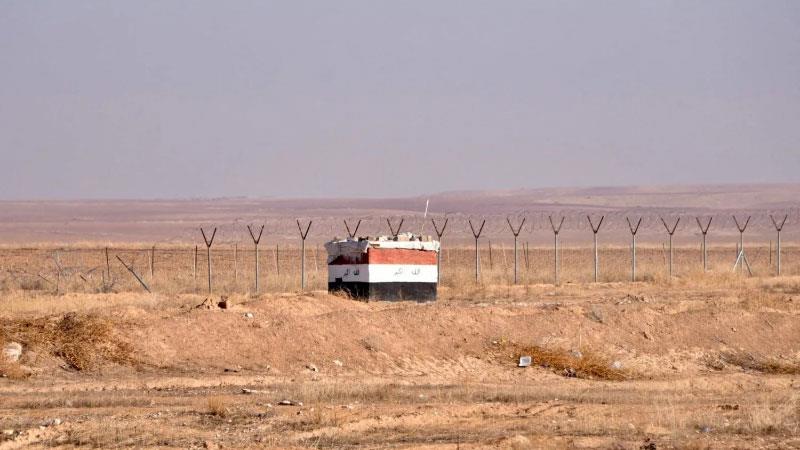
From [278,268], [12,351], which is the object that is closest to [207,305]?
[12,351]

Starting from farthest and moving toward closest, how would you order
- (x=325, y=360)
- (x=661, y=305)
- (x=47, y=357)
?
1. (x=661, y=305)
2. (x=325, y=360)
3. (x=47, y=357)

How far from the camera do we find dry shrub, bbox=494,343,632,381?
2366cm

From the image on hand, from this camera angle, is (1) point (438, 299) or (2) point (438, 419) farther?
(1) point (438, 299)

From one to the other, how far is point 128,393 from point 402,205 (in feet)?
491

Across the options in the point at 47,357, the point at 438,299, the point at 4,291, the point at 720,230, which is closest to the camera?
the point at 47,357

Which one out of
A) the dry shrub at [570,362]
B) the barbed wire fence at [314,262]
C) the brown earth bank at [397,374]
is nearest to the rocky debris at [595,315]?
the brown earth bank at [397,374]

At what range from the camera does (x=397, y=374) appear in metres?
23.0

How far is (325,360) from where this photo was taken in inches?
917

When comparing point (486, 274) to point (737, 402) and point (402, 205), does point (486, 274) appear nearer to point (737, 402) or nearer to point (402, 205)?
point (737, 402)

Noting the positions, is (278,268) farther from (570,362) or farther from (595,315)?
(570,362)

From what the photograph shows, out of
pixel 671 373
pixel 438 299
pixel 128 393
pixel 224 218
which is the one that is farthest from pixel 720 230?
pixel 128 393

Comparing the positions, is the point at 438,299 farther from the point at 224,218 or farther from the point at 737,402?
the point at 224,218

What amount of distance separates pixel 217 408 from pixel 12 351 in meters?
6.64

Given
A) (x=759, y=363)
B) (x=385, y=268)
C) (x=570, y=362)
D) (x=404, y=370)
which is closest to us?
(x=404, y=370)
